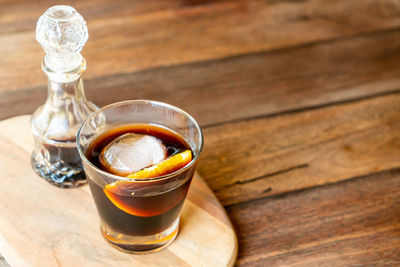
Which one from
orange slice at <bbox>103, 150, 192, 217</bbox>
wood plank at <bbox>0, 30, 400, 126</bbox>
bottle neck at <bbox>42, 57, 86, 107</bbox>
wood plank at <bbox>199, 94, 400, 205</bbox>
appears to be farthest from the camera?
wood plank at <bbox>0, 30, 400, 126</bbox>

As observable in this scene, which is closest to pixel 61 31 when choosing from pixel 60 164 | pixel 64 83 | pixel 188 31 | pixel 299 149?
pixel 64 83

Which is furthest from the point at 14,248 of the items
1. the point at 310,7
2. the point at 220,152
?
the point at 310,7

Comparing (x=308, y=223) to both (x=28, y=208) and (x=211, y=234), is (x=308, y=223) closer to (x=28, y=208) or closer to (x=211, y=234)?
(x=211, y=234)

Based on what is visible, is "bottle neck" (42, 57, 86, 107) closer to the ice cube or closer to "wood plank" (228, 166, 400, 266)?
the ice cube

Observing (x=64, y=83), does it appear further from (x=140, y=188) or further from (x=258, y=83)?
(x=258, y=83)

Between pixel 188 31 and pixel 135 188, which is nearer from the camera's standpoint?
pixel 135 188

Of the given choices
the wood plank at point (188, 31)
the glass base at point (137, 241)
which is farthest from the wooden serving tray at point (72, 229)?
the wood plank at point (188, 31)

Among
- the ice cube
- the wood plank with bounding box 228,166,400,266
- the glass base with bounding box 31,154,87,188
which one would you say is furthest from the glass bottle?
the wood plank with bounding box 228,166,400,266
